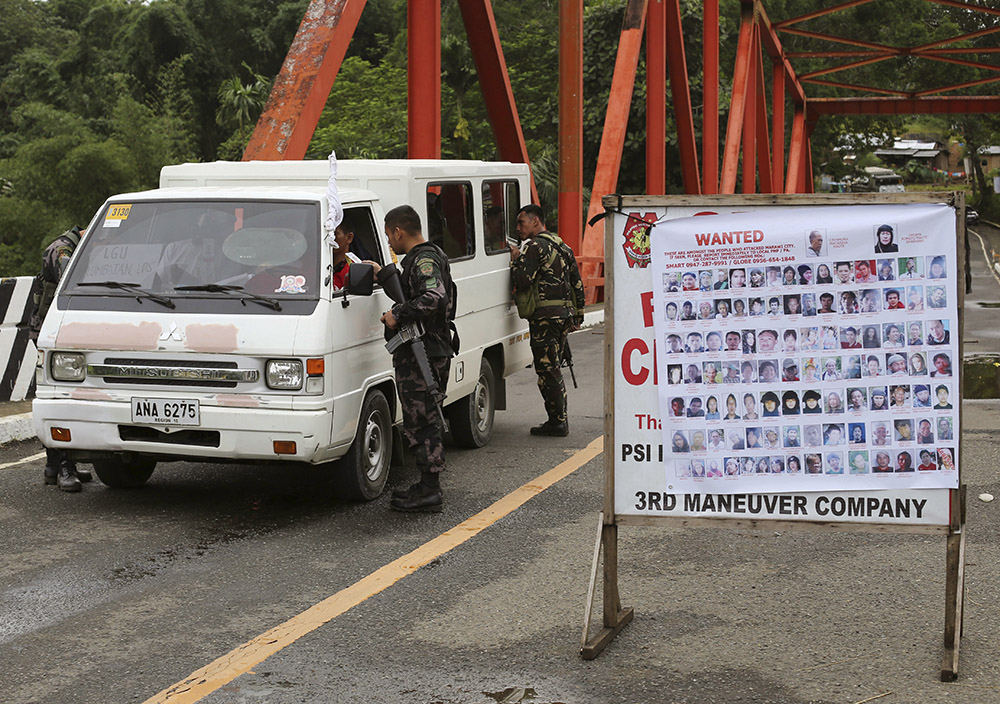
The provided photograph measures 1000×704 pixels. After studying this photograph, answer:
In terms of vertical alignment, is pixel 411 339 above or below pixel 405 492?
above

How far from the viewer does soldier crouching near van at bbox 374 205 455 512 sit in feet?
22.1

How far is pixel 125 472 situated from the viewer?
7.38 meters

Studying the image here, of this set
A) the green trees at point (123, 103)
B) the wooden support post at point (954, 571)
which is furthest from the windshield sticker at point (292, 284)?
the green trees at point (123, 103)

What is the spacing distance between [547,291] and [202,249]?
121 inches

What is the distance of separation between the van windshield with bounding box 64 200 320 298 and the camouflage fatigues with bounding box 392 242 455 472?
51 centimetres

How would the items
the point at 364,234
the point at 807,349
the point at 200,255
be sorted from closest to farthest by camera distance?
the point at 807,349 → the point at 200,255 → the point at 364,234

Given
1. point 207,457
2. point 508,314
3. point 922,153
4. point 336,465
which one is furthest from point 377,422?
point 922,153

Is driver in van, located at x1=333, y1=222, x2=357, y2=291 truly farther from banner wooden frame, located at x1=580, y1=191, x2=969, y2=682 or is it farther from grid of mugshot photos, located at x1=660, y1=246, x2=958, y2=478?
grid of mugshot photos, located at x1=660, y1=246, x2=958, y2=478

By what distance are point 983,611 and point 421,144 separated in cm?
861

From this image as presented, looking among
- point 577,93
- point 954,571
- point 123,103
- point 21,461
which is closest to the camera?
point 954,571

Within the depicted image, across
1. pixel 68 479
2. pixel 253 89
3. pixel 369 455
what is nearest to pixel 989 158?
pixel 253 89

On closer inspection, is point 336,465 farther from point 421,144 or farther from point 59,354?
point 421,144

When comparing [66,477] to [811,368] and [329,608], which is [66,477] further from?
[811,368]

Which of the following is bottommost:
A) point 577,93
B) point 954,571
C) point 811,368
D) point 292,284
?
point 954,571
